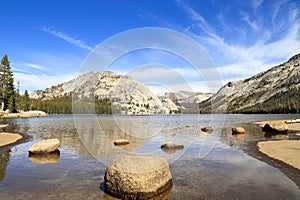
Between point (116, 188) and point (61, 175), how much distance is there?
4.95 metres

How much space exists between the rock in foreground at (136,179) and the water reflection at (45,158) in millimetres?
8296

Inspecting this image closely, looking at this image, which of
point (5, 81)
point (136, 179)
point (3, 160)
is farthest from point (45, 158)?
point (5, 81)

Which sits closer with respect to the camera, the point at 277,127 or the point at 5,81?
the point at 277,127

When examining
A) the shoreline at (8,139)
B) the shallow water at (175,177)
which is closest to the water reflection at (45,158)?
the shallow water at (175,177)

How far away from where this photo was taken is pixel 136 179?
30.5 feet

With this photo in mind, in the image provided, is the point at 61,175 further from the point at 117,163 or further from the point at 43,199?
the point at 117,163

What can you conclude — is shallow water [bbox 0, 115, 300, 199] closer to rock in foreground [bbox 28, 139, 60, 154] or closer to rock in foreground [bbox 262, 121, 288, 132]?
rock in foreground [bbox 28, 139, 60, 154]

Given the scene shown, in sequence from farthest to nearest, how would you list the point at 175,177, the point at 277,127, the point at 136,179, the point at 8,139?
→ 1. the point at 277,127
2. the point at 8,139
3. the point at 175,177
4. the point at 136,179

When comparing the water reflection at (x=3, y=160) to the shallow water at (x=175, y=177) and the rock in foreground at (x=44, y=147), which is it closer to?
the shallow water at (x=175, y=177)

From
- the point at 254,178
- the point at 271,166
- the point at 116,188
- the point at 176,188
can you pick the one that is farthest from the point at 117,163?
the point at 271,166

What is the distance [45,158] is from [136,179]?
36.9 ft

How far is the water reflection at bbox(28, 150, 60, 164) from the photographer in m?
16.5

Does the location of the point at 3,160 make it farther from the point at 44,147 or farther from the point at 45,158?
the point at 44,147

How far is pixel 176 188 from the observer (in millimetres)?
10531
